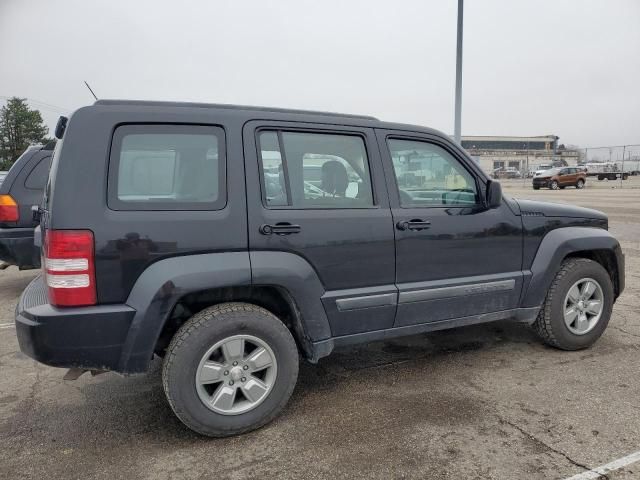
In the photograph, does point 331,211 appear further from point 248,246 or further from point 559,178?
point 559,178

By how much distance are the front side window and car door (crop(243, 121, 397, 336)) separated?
194 mm

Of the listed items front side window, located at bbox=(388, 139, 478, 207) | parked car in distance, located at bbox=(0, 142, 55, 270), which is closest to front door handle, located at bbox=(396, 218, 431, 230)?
front side window, located at bbox=(388, 139, 478, 207)

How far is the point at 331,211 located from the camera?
9.97ft

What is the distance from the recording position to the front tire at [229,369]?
8.71 feet

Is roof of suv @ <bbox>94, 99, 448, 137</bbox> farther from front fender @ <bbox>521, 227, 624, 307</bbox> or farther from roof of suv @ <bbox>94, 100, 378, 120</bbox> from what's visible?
front fender @ <bbox>521, 227, 624, 307</bbox>

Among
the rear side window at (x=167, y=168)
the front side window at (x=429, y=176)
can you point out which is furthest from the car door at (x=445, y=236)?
the rear side window at (x=167, y=168)

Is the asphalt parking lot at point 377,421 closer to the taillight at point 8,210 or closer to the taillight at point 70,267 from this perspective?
the taillight at point 70,267

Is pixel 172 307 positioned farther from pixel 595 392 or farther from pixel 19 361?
pixel 595 392

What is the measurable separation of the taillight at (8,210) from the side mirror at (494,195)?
5.50m

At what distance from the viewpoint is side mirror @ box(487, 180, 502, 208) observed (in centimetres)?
354

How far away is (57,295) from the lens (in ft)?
8.09

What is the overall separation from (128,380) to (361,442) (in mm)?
1932

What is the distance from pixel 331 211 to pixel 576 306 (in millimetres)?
2404

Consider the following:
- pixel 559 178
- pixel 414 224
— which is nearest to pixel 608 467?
pixel 414 224
